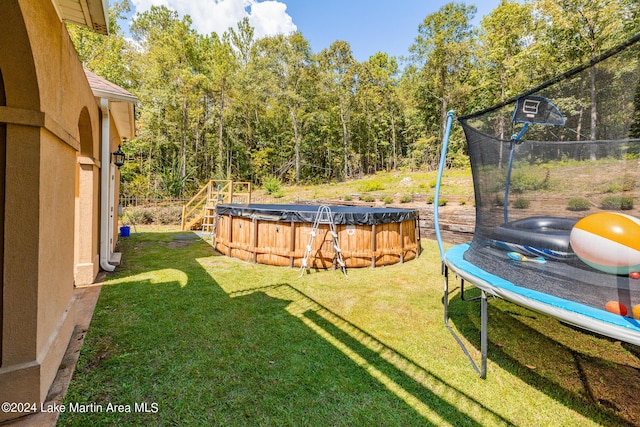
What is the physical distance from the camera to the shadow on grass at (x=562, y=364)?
2.02m

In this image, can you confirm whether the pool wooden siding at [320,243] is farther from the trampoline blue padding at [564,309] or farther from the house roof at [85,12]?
the house roof at [85,12]

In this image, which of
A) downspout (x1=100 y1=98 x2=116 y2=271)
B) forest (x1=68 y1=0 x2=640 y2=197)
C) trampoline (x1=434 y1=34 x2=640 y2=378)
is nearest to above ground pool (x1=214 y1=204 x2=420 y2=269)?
trampoline (x1=434 y1=34 x2=640 y2=378)

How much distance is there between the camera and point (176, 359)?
2475 millimetres

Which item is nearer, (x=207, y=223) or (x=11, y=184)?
(x=11, y=184)

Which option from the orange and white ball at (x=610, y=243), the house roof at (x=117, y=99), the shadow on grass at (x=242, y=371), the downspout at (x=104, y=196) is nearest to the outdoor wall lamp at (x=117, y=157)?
the house roof at (x=117, y=99)

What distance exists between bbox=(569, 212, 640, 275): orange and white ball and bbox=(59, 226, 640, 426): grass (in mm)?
1008

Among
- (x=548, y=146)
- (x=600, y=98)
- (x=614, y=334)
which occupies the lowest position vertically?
→ (x=614, y=334)

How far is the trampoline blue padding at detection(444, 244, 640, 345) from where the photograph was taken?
1.62 metres

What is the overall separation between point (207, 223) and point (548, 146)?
9.83m

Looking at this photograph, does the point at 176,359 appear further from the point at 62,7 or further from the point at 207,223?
the point at 207,223

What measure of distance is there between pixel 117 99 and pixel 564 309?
20.9 feet

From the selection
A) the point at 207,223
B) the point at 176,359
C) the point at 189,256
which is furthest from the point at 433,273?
the point at 207,223

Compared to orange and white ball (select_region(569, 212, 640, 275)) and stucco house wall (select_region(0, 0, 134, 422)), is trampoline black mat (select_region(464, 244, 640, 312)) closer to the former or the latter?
→ orange and white ball (select_region(569, 212, 640, 275))

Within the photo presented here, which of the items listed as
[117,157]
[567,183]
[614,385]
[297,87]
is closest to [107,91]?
[117,157]
